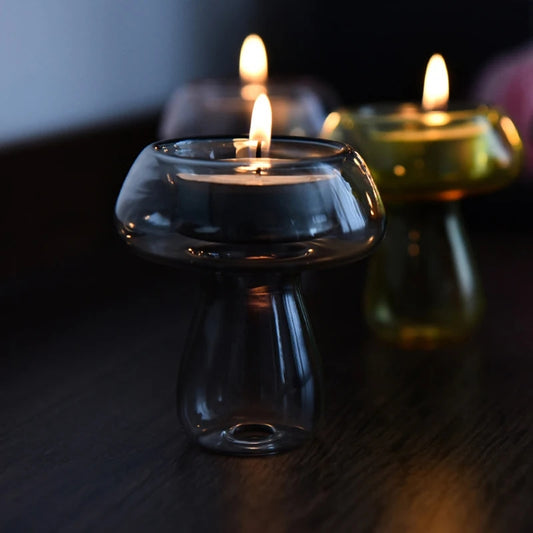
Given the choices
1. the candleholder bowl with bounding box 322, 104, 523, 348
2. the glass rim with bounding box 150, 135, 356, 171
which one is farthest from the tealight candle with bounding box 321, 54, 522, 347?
the glass rim with bounding box 150, 135, 356, 171

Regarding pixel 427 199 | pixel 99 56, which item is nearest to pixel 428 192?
pixel 427 199

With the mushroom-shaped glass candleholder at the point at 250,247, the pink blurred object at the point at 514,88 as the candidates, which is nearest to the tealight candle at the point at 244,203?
the mushroom-shaped glass candleholder at the point at 250,247

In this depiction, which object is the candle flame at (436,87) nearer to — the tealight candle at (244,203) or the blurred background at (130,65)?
the tealight candle at (244,203)

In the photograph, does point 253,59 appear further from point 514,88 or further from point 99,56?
point 514,88

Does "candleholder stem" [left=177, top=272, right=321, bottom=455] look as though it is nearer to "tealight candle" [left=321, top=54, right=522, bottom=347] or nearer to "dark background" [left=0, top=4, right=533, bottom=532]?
"dark background" [left=0, top=4, right=533, bottom=532]

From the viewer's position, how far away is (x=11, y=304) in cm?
72

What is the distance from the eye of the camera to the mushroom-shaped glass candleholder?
42 cm

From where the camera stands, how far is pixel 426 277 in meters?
0.63

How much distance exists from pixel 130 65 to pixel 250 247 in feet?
2.44

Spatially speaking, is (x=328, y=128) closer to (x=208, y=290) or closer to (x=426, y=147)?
(x=426, y=147)

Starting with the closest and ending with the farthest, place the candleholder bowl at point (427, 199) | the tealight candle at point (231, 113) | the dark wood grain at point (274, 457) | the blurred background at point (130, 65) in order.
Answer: the dark wood grain at point (274, 457), the candleholder bowl at point (427, 199), the tealight candle at point (231, 113), the blurred background at point (130, 65)

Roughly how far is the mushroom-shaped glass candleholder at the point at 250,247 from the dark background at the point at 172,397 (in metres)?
0.02

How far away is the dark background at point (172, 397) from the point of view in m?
0.42

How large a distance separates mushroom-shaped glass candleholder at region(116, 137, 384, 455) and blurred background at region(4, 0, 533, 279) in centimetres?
42
